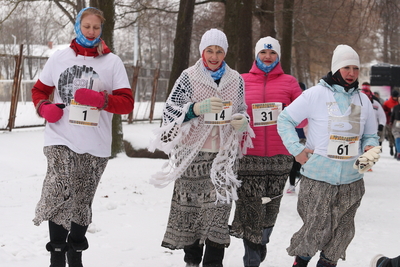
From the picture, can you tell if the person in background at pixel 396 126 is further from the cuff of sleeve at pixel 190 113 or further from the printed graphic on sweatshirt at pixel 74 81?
the printed graphic on sweatshirt at pixel 74 81

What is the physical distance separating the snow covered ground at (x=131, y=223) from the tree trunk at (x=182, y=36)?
251 cm

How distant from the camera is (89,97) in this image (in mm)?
4059

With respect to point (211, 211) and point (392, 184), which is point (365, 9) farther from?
point (211, 211)

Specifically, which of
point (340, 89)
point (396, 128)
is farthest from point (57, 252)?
point (396, 128)

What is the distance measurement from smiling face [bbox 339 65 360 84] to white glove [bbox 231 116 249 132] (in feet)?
2.77

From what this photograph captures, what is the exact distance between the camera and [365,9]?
10.1 meters

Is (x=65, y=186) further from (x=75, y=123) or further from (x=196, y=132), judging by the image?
(x=196, y=132)

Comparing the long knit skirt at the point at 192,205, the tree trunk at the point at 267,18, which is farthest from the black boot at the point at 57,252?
the tree trunk at the point at 267,18

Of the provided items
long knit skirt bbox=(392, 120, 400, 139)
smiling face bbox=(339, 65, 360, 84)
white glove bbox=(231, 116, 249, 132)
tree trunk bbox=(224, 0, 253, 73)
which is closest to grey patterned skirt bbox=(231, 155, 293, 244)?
white glove bbox=(231, 116, 249, 132)

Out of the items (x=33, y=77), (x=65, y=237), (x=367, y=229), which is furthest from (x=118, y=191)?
(x=33, y=77)

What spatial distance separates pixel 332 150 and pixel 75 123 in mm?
1913

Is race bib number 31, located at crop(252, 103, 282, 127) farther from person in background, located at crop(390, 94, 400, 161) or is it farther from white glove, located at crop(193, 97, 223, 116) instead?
person in background, located at crop(390, 94, 400, 161)

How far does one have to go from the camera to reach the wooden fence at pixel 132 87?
14820mm

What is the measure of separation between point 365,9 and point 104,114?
23.3ft
